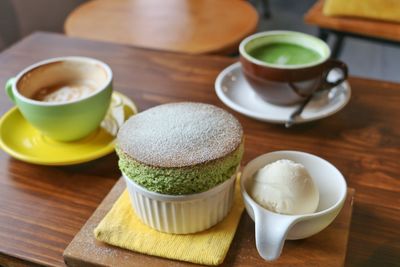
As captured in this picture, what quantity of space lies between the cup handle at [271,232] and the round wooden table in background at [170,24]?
2.39 ft

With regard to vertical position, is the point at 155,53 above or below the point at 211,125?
below

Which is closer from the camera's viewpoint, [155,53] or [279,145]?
[279,145]

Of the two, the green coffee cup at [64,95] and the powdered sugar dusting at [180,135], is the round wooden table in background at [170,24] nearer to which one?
the green coffee cup at [64,95]

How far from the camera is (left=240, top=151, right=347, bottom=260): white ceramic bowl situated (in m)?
0.40

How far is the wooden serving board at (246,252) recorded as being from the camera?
434 millimetres

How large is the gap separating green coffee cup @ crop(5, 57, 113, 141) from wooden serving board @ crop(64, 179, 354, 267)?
0.61ft

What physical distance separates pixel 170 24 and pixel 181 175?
3.03 ft

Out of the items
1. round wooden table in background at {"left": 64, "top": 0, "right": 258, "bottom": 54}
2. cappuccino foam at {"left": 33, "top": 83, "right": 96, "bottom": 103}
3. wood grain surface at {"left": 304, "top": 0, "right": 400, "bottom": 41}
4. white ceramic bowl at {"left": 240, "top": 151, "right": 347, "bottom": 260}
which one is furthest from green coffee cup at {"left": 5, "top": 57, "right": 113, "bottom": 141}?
wood grain surface at {"left": 304, "top": 0, "right": 400, "bottom": 41}

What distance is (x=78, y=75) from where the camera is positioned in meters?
0.69

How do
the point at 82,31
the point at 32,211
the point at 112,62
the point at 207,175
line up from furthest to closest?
the point at 82,31 < the point at 112,62 < the point at 32,211 < the point at 207,175

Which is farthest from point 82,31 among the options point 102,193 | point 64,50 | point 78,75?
point 102,193

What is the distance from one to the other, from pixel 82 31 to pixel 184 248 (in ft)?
3.10

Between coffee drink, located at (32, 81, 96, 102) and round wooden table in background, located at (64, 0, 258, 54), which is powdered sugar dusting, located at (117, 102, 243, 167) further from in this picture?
round wooden table in background, located at (64, 0, 258, 54)

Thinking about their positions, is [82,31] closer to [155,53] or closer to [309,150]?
[155,53]
